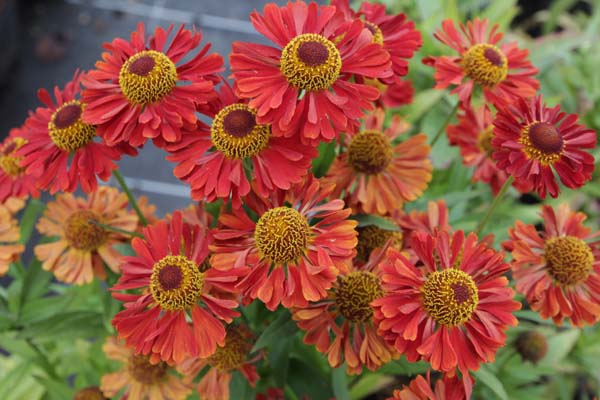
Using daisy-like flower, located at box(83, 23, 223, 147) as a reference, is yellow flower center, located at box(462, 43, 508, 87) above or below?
above

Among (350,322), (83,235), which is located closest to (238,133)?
(350,322)

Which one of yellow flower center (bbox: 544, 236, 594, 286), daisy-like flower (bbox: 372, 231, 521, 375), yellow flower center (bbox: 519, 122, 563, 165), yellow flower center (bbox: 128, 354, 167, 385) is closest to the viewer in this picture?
daisy-like flower (bbox: 372, 231, 521, 375)

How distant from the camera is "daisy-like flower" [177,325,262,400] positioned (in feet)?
3.27

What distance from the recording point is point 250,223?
91cm

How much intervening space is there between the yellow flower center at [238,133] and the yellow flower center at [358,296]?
263 mm

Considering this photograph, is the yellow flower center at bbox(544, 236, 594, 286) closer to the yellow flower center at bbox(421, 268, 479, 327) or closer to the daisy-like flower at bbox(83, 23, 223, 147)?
the yellow flower center at bbox(421, 268, 479, 327)

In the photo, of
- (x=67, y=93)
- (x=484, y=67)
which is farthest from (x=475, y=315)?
(x=67, y=93)

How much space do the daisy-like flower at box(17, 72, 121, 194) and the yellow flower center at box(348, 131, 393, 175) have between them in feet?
1.39

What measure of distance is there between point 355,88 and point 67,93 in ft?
1.77

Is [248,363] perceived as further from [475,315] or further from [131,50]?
[131,50]

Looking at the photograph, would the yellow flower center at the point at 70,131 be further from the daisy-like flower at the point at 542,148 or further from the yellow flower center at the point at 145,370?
the daisy-like flower at the point at 542,148

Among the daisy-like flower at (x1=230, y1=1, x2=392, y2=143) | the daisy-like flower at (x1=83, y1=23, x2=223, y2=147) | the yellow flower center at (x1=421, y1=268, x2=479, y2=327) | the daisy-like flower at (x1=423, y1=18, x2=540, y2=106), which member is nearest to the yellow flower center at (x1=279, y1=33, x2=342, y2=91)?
the daisy-like flower at (x1=230, y1=1, x2=392, y2=143)

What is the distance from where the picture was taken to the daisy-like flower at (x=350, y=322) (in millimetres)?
900

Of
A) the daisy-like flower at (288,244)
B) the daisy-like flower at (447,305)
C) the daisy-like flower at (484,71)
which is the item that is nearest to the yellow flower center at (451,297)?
the daisy-like flower at (447,305)
